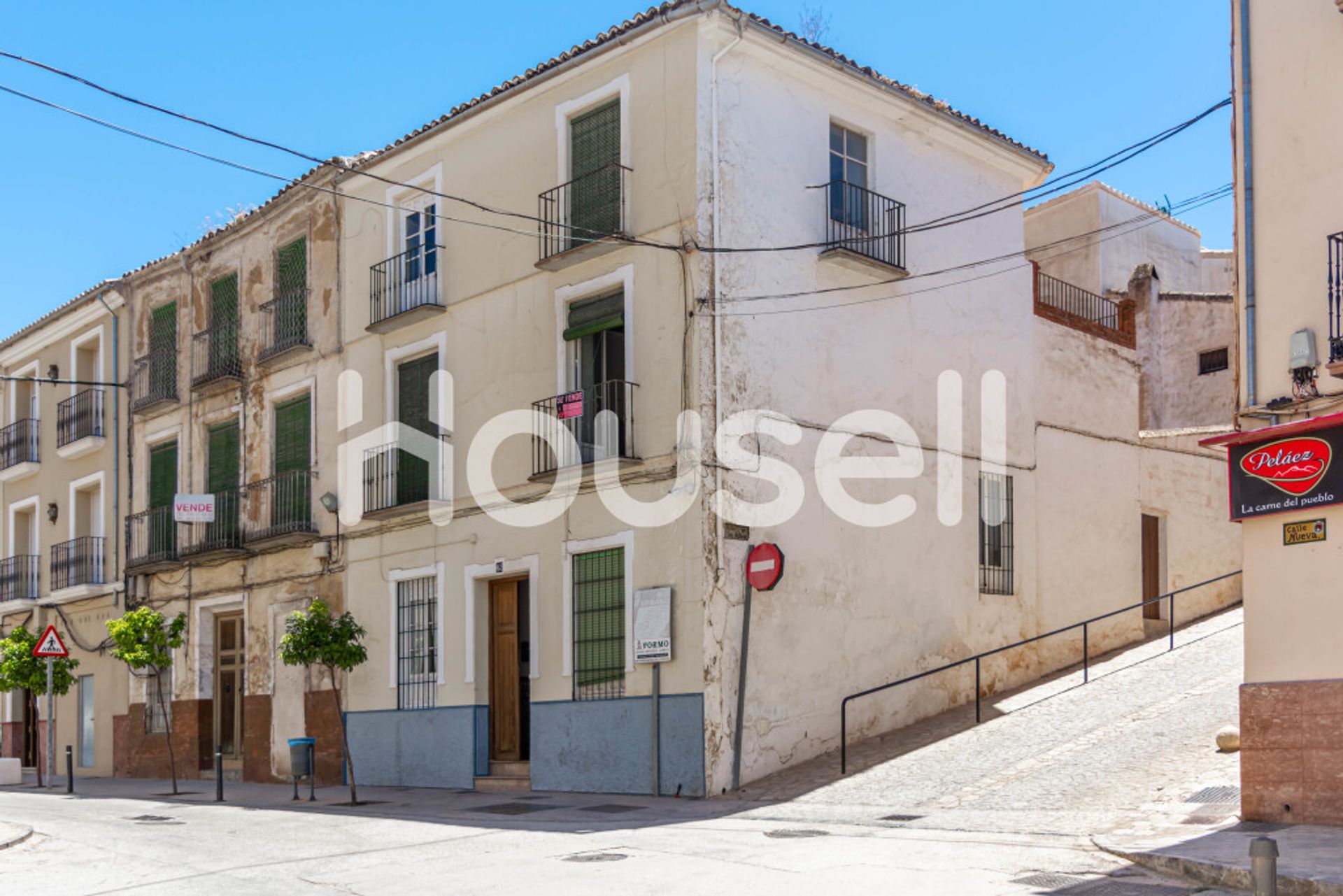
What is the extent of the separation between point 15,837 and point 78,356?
17.4m

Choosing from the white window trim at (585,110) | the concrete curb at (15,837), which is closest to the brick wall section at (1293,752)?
the white window trim at (585,110)

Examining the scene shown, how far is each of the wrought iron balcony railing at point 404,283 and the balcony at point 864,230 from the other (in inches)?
219

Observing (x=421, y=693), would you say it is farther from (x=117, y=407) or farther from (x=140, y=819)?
(x=117, y=407)

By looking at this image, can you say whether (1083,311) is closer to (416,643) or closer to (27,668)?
(416,643)

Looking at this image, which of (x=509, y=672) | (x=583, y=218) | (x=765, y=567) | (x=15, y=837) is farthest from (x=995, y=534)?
(x=15, y=837)

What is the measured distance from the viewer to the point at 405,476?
20328 mm

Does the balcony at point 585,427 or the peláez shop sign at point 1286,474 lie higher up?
the balcony at point 585,427

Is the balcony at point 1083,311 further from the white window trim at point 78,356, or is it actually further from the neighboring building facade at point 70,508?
the white window trim at point 78,356

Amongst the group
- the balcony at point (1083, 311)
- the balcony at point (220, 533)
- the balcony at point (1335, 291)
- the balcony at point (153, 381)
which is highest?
the balcony at point (1083, 311)

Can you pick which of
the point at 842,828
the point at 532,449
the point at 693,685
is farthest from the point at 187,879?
the point at 532,449

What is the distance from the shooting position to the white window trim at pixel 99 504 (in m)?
27.6

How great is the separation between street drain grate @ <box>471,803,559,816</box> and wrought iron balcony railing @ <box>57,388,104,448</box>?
1516cm

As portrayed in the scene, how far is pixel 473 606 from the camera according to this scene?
19.0 m

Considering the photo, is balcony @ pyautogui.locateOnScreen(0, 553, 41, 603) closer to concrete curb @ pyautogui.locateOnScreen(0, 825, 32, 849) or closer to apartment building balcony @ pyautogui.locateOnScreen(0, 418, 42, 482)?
apartment building balcony @ pyautogui.locateOnScreen(0, 418, 42, 482)
